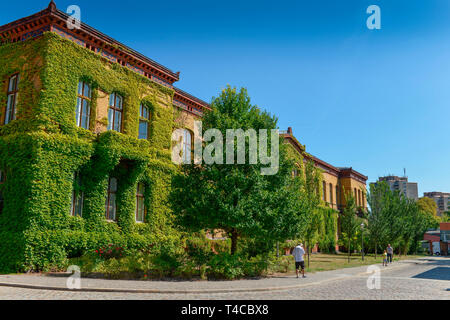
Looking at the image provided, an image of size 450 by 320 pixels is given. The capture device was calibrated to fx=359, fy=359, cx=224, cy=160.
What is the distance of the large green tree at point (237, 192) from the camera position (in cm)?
1677

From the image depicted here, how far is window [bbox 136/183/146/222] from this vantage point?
22875mm

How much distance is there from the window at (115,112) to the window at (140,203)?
13.1 ft

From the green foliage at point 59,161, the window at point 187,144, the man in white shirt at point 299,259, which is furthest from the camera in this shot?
the window at point 187,144

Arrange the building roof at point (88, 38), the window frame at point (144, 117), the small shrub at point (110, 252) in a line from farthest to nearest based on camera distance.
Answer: the window frame at point (144, 117), the small shrub at point (110, 252), the building roof at point (88, 38)

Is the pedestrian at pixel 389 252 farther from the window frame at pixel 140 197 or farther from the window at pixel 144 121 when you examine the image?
the window at pixel 144 121

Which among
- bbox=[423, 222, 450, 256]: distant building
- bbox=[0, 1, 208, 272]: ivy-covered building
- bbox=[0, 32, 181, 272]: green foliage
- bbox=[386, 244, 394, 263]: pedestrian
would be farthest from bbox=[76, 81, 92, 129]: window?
bbox=[423, 222, 450, 256]: distant building

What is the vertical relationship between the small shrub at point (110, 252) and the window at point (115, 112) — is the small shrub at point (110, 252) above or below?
below

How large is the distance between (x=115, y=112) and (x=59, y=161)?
17.7 ft

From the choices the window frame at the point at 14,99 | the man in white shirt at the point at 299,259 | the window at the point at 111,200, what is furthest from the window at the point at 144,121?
the man in white shirt at the point at 299,259

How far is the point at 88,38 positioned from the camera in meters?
20.5

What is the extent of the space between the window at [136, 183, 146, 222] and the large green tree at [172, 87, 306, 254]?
5506 millimetres
